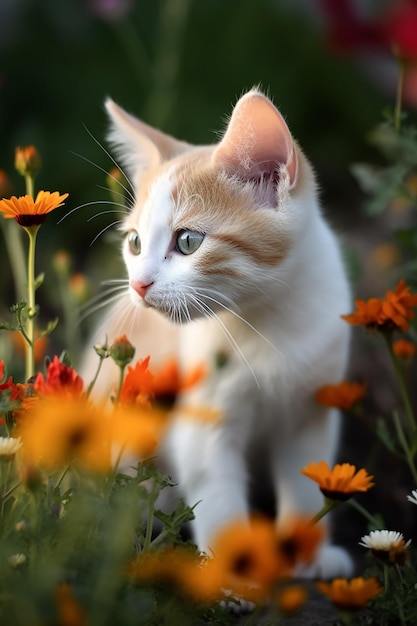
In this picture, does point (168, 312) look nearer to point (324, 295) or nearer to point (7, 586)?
point (324, 295)

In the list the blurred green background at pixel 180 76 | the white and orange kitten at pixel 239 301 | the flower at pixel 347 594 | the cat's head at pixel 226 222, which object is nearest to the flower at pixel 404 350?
the white and orange kitten at pixel 239 301

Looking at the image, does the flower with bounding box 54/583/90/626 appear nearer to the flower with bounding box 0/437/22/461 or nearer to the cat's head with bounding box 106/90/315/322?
the flower with bounding box 0/437/22/461

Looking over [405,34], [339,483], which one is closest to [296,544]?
[339,483]

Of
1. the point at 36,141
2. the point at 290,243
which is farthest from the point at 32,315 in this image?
the point at 36,141

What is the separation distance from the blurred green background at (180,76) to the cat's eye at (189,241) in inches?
69.2

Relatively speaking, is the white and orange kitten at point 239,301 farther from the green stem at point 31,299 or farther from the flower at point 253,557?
the flower at point 253,557

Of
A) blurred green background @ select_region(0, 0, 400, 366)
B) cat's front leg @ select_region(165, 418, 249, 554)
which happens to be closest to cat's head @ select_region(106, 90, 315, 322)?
cat's front leg @ select_region(165, 418, 249, 554)

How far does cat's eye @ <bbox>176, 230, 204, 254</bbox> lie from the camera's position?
1303 millimetres

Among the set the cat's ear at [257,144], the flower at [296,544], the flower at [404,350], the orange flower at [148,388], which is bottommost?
the flower at [296,544]

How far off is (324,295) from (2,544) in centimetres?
76

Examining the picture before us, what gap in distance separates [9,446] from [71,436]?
19 cm

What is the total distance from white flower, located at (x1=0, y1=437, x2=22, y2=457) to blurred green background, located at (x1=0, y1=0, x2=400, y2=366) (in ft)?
6.82

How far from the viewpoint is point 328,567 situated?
1.49 m

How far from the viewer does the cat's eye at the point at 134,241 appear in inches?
54.5
